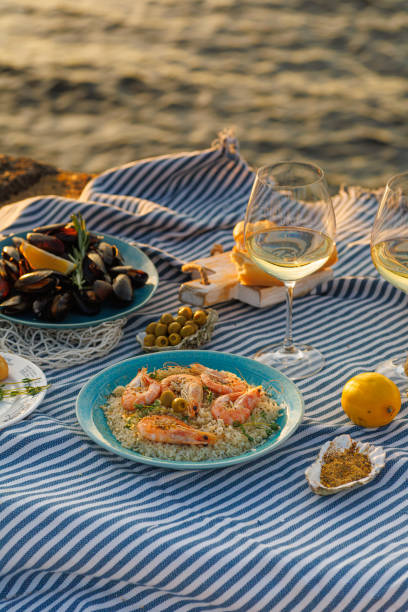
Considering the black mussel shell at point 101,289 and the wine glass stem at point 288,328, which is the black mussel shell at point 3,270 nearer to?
the black mussel shell at point 101,289

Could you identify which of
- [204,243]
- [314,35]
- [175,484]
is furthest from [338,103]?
[175,484]

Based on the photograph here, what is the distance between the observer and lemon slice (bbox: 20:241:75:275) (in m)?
2.32

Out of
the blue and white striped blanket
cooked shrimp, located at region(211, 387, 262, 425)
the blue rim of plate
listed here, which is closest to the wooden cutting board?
the blue rim of plate

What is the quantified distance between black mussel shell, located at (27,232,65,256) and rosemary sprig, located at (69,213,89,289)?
40 mm

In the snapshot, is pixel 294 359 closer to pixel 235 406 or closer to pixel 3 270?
pixel 235 406

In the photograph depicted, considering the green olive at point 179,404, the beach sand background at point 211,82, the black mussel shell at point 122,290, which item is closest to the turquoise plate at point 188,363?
the green olive at point 179,404

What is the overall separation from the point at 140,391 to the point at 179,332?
0.43m

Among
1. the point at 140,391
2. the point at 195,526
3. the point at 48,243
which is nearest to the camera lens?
the point at 195,526

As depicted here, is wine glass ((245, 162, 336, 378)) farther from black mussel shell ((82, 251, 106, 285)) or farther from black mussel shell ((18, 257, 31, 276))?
black mussel shell ((18, 257, 31, 276))

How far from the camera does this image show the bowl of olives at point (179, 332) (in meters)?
2.21

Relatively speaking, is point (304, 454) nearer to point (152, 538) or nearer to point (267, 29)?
point (152, 538)

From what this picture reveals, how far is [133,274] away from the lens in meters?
2.42

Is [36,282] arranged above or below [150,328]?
above

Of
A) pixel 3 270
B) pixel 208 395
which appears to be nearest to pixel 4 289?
pixel 3 270
